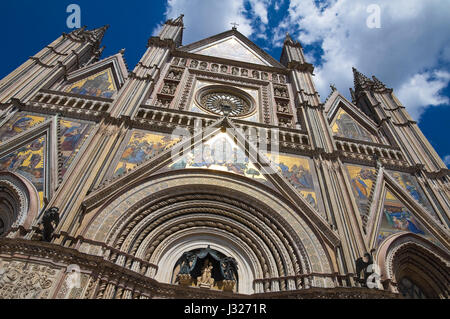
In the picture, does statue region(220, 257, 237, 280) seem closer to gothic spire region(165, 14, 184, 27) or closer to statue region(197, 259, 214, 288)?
statue region(197, 259, 214, 288)

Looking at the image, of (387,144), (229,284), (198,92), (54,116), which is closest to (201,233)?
(229,284)

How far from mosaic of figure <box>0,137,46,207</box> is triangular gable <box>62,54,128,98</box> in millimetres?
4367

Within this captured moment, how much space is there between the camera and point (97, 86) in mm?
13227

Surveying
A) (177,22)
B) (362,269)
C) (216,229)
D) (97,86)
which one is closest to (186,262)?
(216,229)

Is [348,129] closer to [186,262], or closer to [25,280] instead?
[186,262]

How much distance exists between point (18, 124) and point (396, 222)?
42.1 feet

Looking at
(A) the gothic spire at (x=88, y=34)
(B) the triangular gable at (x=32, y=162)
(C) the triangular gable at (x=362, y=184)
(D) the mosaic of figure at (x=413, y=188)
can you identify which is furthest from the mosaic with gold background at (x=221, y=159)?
(A) the gothic spire at (x=88, y=34)

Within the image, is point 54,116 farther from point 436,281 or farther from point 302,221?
point 436,281

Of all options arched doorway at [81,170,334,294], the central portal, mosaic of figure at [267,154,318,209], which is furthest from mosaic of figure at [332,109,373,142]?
the central portal

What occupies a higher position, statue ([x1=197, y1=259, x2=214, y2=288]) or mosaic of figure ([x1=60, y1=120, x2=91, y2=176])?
mosaic of figure ([x1=60, y1=120, x2=91, y2=176])

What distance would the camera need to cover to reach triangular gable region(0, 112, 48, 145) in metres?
9.39

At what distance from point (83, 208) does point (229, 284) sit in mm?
4379

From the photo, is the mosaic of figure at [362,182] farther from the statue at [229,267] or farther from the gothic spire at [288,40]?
the gothic spire at [288,40]

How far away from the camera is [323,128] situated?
12.2 meters
